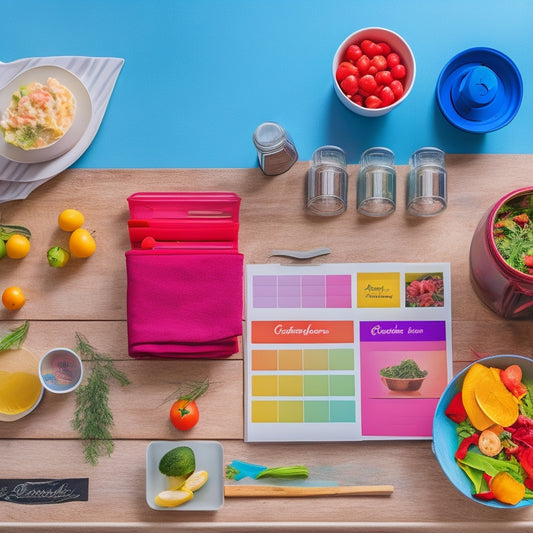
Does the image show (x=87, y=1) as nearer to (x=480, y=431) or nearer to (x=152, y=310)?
(x=152, y=310)

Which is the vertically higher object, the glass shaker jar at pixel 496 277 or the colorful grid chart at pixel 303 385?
the glass shaker jar at pixel 496 277

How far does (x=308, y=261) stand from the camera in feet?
3.72

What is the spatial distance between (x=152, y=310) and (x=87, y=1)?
651mm

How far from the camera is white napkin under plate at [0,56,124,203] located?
1.13m

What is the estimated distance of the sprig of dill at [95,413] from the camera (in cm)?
110

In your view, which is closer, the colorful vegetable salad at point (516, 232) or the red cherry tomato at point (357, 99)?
the colorful vegetable salad at point (516, 232)

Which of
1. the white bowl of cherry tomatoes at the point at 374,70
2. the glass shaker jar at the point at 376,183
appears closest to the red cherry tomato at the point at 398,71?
the white bowl of cherry tomatoes at the point at 374,70

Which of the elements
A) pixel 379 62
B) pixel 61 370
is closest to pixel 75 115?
pixel 61 370

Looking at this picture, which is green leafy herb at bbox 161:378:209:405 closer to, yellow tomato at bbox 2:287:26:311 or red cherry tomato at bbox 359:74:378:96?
yellow tomato at bbox 2:287:26:311

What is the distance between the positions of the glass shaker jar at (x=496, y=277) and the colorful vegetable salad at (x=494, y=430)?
0.12m

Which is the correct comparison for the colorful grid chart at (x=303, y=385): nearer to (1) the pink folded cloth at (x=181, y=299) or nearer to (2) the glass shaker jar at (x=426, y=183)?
(1) the pink folded cloth at (x=181, y=299)

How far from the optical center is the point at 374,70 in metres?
1.11

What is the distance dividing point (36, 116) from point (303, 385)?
28.1 inches

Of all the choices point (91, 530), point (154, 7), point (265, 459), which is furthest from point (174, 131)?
point (91, 530)
